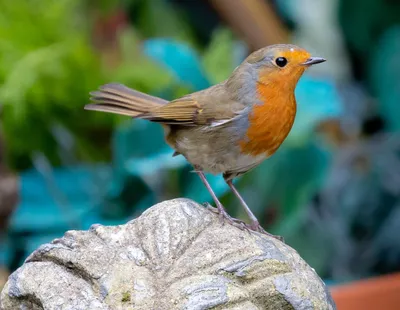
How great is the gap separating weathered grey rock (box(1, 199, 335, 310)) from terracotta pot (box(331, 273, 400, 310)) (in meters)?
0.90

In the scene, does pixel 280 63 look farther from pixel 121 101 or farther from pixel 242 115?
pixel 121 101

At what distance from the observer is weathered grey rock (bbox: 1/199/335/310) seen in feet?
4.10

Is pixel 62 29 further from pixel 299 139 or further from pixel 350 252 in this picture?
pixel 350 252

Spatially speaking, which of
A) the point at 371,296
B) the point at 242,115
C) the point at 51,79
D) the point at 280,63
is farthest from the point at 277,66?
the point at 51,79

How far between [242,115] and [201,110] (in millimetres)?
112

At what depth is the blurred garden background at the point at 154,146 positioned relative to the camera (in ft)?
8.97

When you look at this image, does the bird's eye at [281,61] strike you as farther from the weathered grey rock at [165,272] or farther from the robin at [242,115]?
the weathered grey rock at [165,272]

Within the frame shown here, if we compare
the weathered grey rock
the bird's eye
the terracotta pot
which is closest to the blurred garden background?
the terracotta pot

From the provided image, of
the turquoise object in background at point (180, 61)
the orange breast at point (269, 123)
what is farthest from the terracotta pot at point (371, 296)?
the turquoise object in background at point (180, 61)

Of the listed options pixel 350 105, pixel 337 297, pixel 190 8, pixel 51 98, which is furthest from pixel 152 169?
pixel 190 8

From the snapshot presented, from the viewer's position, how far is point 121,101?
196cm

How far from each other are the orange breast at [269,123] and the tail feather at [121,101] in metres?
0.27

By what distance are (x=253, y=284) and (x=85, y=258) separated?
269 mm

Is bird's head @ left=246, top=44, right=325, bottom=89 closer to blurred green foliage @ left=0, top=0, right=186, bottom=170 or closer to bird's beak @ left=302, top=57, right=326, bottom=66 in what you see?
bird's beak @ left=302, top=57, right=326, bottom=66
